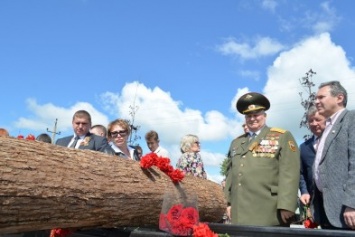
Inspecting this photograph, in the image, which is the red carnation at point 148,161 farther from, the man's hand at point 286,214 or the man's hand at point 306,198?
the man's hand at point 306,198

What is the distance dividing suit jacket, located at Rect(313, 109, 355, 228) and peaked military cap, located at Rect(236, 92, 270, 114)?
0.80 metres

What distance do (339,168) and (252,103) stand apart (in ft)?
3.60

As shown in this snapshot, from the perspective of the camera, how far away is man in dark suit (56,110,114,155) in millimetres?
4527

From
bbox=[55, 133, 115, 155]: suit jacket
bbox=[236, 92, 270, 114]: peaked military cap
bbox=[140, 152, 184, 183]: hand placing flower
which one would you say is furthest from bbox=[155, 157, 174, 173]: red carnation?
bbox=[55, 133, 115, 155]: suit jacket

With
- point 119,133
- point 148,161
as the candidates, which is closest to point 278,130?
point 148,161

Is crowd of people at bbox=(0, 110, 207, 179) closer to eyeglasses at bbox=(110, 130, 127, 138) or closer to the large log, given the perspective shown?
eyeglasses at bbox=(110, 130, 127, 138)

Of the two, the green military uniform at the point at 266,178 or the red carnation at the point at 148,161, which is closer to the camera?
the red carnation at the point at 148,161

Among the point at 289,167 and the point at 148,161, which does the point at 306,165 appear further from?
the point at 148,161

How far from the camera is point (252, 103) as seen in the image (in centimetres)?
378

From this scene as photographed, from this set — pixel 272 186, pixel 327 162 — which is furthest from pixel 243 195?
pixel 327 162

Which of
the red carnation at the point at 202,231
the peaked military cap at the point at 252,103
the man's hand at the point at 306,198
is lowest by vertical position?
the red carnation at the point at 202,231

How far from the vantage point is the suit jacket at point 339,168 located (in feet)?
9.40

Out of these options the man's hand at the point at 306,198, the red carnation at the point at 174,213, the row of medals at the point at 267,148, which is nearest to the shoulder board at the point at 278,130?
the row of medals at the point at 267,148

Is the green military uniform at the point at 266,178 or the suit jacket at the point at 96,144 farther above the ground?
the suit jacket at the point at 96,144
